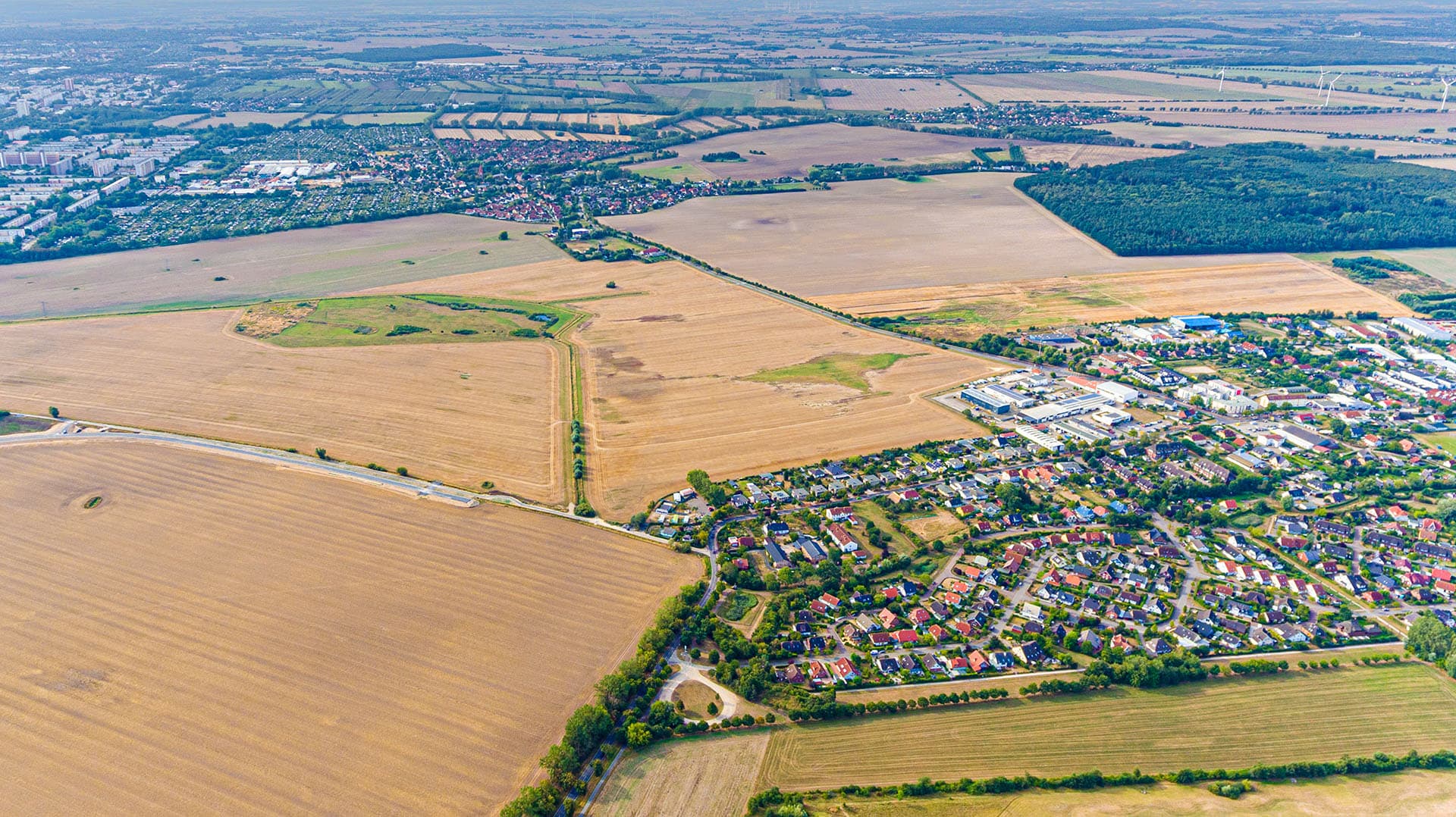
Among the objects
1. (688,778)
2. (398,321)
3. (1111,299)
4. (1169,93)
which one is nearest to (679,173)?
(398,321)

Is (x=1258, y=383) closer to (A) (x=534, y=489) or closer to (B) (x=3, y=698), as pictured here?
(A) (x=534, y=489)

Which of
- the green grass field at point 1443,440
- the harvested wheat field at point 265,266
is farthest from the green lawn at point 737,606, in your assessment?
the harvested wheat field at point 265,266

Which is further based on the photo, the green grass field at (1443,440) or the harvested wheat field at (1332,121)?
the harvested wheat field at (1332,121)

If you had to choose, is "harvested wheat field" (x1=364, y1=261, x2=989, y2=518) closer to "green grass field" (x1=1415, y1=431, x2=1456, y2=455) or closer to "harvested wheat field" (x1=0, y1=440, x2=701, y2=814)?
"harvested wheat field" (x1=0, y1=440, x2=701, y2=814)

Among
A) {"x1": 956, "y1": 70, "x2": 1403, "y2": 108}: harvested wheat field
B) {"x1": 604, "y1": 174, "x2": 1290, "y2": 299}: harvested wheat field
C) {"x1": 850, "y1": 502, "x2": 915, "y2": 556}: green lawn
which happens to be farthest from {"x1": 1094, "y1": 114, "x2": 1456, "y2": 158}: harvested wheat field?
{"x1": 850, "y1": 502, "x2": 915, "y2": 556}: green lawn

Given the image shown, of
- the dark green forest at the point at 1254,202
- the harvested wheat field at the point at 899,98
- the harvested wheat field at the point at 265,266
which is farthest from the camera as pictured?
the harvested wheat field at the point at 899,98

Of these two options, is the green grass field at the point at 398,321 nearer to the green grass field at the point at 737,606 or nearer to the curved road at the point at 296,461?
the curved road at the point at 296,461

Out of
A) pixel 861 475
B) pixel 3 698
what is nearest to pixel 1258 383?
pixel 861 475
